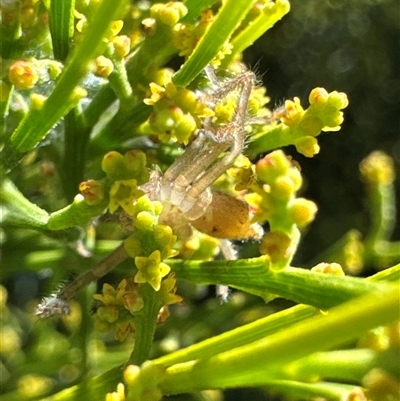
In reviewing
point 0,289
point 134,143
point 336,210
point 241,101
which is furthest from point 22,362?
point 336,210

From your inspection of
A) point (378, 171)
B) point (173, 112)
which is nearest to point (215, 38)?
point (173, 112)

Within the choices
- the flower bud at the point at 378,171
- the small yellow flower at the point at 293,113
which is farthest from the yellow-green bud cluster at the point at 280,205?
the flower bud at the point at 378,171

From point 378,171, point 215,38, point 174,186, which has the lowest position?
point 378,171

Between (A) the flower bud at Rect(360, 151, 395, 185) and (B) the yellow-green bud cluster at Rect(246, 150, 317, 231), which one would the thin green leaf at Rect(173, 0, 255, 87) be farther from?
(A) the flower bud at Rect(360, 151, 395, 185)

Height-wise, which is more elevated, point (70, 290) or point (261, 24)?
point (261, 24)

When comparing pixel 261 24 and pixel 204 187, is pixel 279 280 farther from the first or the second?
pixel 261 24

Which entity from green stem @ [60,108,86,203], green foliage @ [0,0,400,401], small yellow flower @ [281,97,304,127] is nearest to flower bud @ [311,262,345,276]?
green foliage @ [0,0,400,401]
